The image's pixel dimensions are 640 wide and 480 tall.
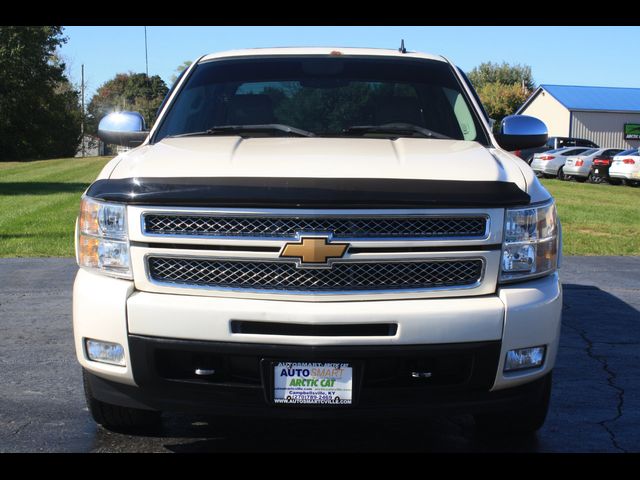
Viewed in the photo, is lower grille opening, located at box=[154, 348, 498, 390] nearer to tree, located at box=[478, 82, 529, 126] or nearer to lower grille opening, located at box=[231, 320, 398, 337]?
lower grille opening, located at box=[231, 320, 398, 337]

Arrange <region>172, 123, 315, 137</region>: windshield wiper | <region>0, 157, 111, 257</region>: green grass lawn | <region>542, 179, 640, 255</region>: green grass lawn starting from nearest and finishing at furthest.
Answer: <region>172, 123, 315, 137</region>: windshield wiper
<region>0, 157, 111, 257</region>: green grass lawn
<region>542, 179, 640, 255</region>: green grass lawn

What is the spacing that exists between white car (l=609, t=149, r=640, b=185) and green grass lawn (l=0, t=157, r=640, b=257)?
230 centimetres

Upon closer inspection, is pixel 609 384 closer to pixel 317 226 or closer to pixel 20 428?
pixel 317 226

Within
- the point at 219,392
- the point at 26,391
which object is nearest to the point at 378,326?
the point at 219,392


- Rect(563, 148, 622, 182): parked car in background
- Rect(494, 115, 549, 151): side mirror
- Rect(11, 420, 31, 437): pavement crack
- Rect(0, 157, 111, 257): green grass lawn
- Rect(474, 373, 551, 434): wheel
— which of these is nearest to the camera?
Rect(474, 373, 551, 434): wheel

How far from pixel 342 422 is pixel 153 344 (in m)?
1.40

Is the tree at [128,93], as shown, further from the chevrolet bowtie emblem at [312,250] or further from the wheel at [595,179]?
the chevrolet bowtie emblem at [312,250]

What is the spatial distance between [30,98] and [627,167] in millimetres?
42472

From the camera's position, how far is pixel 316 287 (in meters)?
3.61

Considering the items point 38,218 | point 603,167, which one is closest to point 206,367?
point 38,218

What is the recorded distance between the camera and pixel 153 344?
3609 mm

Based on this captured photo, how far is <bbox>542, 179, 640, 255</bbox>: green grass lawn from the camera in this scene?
12.3 m

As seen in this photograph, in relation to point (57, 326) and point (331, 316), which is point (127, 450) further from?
point (57, 326)

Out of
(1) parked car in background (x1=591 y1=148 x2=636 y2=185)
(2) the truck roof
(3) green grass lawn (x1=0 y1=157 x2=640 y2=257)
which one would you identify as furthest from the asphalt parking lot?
(1) parked car in background (x1=591 y1=148 x2=636 y2=185)
